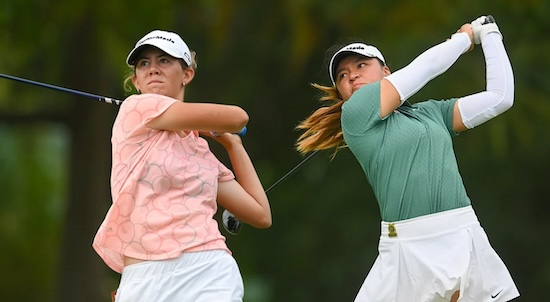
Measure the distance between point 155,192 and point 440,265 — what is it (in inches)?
48.4

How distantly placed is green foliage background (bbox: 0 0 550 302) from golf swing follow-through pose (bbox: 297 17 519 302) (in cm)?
442

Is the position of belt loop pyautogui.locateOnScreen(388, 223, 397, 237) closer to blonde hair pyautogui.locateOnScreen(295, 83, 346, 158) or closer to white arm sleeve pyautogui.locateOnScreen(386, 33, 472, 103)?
white arm sleeve pyautogui.locateOnScreen(386, 33, 472, 103)

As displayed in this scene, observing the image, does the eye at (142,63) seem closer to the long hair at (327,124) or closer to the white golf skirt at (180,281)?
the white golf skirt at (180,281)

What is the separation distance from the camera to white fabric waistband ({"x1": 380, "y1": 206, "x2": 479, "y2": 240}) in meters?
6.02

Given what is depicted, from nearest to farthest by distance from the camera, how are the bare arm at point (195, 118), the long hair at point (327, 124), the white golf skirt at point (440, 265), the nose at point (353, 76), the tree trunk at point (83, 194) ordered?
the bare arm at point (195, 118) → the white golf skirt at point (440, 265) → the nose at point (353, 76) → the long hair at point (327, 124) → the tree trunk at point (83, 194)

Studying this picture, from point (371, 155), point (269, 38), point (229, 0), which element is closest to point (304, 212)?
point (269, 38)

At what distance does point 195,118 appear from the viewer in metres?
5.76

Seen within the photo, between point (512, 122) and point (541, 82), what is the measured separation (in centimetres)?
49

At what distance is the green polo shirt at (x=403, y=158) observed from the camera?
605cm

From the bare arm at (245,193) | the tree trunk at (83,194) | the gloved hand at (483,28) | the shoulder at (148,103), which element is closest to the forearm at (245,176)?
the bare arm at (245,193)

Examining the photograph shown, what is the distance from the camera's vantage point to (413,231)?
6.04 m

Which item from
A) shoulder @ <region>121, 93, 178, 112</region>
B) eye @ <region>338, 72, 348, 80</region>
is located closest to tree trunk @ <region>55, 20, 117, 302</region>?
eye @ <region>338, 72, 348, 80</region>

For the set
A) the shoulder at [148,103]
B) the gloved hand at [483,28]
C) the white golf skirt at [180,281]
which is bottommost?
the white golf skirt at [180,281]

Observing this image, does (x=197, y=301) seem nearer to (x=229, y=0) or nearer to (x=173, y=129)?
(x=173, y=129)
